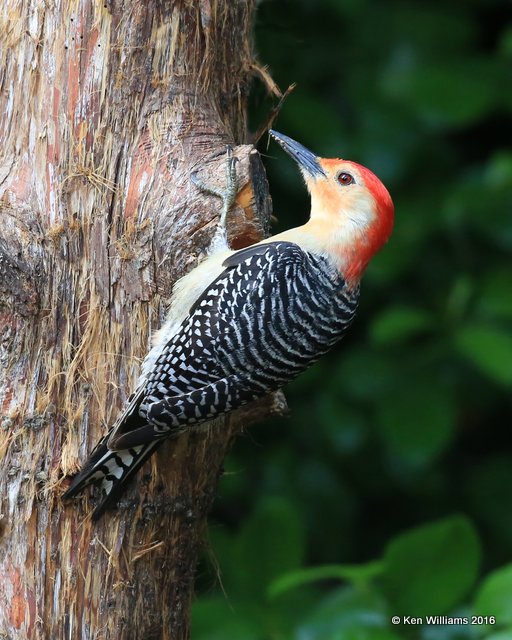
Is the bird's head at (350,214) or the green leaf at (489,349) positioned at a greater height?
the bird's head at (350,214)

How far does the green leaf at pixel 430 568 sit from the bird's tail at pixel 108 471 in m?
1.08

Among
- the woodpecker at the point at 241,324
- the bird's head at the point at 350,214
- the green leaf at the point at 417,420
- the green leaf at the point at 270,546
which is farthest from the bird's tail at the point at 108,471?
the green leaf at the point at 417,420

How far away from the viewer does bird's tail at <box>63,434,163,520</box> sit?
3.00 meters

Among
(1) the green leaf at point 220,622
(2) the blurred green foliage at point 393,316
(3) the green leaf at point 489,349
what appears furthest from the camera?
(2) the blurred green foliage at point 393,316

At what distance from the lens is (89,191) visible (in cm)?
314

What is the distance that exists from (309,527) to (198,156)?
2.28 m

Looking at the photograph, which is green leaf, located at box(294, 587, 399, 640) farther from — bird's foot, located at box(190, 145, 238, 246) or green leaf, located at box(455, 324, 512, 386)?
bird's foot, located at box(190, 145, 238, 246)

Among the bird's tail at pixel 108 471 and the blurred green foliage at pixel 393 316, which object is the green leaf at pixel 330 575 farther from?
the bird's tail at pixel 108 471

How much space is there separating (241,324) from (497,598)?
126cm

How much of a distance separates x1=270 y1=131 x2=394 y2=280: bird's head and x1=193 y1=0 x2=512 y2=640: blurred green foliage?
55 centimetres

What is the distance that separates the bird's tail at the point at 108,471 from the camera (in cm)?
300

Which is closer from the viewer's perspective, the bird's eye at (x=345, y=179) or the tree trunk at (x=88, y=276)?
the tree trunk at (x=88, y=276)

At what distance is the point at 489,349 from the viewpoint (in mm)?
3971

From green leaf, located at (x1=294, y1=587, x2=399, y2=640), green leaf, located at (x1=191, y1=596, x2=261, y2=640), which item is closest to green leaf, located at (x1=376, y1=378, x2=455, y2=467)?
green leaf, located at (x1=294, y1=587, x2=399, y2=640)
